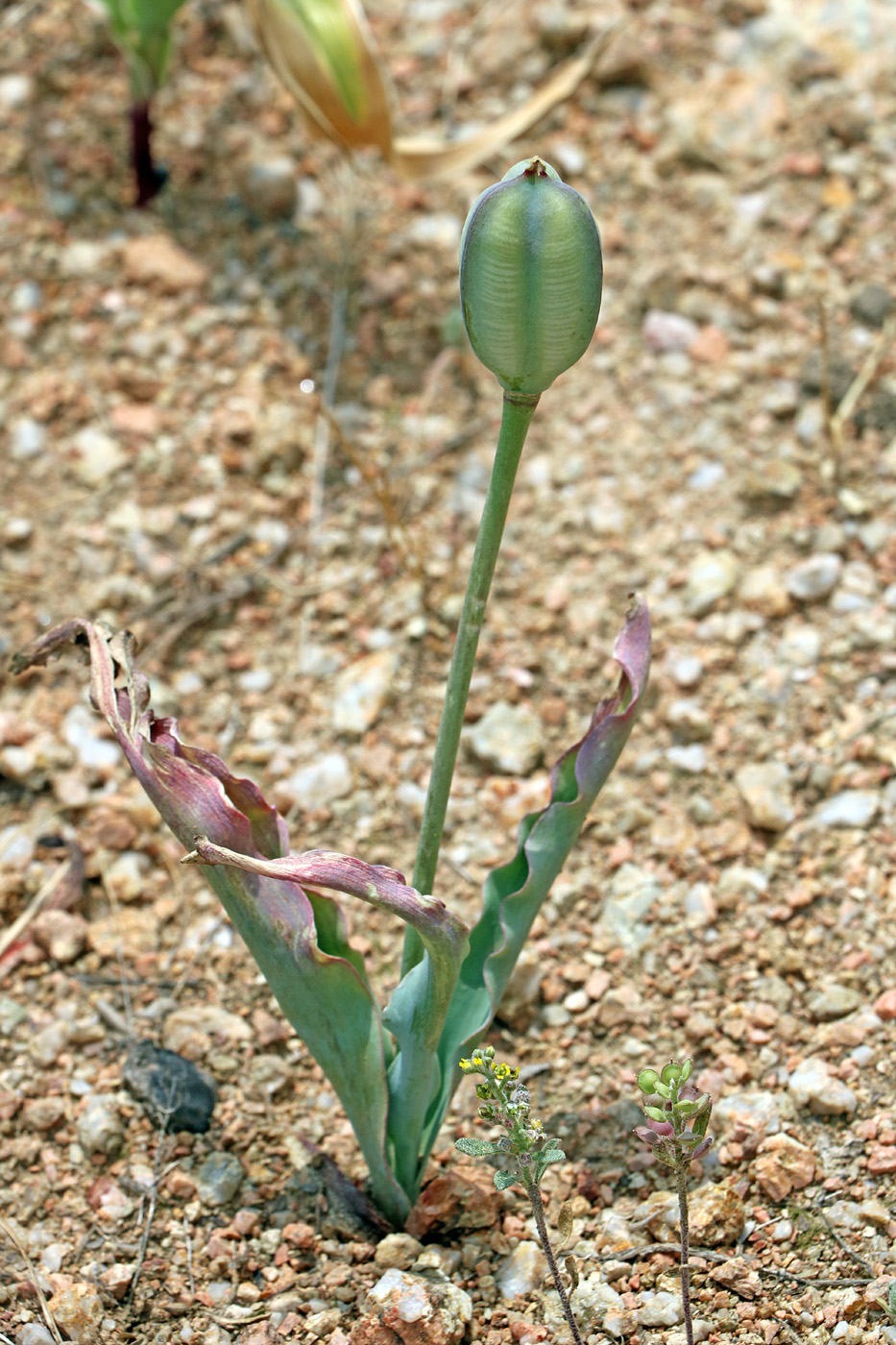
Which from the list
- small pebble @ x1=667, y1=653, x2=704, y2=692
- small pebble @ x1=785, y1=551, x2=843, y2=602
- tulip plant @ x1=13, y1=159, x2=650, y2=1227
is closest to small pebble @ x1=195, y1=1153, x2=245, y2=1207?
tulip plant @ x1=13, y1=159, x2=650, y2=1227

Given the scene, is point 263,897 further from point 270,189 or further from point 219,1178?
point 270,189

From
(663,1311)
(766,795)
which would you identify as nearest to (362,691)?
(766,795)

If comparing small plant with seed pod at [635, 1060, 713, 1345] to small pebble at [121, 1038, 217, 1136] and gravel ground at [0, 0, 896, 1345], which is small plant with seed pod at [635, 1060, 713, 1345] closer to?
gravel ground at [0, 0, 896, 1345]

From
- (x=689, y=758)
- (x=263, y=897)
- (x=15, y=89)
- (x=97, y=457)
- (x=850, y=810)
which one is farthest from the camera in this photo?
(x=15, y=89)

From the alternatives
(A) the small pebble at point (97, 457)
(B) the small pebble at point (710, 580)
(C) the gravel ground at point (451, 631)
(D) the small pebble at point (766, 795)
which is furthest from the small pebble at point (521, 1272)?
(A) the small pebble at point (97, 457)

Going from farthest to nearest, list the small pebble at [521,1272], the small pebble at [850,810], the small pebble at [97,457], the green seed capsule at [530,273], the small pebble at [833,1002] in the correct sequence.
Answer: the small pebble at [97,457] → the small pebble at [850,810] → the small pebble at [833,1002] → the small pebble at [521,1272] → the green seed capsule at [530,273]

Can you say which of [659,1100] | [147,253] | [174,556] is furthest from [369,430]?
[659,1100]

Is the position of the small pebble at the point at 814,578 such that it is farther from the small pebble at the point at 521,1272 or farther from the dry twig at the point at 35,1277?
the dry twig at the point at 35,1277
